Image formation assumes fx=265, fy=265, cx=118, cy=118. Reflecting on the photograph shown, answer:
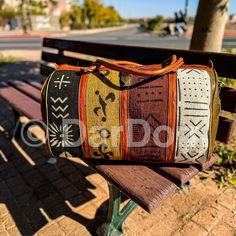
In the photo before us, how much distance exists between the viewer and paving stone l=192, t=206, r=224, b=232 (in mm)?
1899

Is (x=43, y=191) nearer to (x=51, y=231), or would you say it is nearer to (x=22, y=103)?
(x=51, y=231)

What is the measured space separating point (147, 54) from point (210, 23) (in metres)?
1.53

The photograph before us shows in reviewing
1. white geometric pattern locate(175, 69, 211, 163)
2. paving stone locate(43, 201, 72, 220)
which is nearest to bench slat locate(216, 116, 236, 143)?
white geometric pattern locate(175, 69, 211, 163)

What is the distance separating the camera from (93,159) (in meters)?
1.67

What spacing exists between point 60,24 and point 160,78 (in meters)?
41.0

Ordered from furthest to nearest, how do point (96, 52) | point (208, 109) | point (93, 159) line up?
point (96, 52)
point (93, 159)
point (208, 109)

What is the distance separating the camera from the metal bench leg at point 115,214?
165 centimetres

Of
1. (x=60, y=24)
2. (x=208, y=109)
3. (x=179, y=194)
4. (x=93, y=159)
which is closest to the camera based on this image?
(x=208, y=109)

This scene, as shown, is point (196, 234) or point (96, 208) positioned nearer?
point (196, 234)

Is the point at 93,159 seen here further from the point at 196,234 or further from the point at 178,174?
the point at 196,234

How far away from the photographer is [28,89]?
9.71ft

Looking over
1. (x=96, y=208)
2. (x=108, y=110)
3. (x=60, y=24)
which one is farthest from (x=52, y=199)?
(x=60, y=24)

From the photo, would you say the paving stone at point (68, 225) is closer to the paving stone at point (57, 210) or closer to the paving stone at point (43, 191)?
the paving stone at point (57, 210)

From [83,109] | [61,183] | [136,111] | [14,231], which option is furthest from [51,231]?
[136,111]
